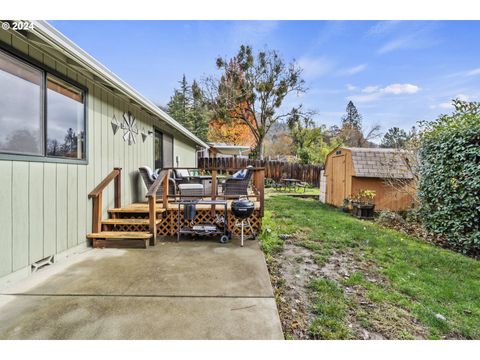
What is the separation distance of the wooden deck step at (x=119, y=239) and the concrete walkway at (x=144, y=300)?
15.6 inches

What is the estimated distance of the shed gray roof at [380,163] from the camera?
727cm

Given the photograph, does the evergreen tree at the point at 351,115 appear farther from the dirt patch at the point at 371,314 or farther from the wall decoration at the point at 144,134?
the dirt patch at the point at 371,314

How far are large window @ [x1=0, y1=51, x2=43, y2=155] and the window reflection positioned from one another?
0.58ft

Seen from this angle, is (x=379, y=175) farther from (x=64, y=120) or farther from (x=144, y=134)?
(x=64, y=120)

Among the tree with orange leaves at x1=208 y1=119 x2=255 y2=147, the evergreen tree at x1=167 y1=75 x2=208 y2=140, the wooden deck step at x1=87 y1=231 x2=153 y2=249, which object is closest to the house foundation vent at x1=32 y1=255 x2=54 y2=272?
the wooden deck step at x1=87 y1=231 x2=153 y2=249

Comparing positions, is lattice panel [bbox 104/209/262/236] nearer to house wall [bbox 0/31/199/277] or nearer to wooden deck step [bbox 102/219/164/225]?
wooden deck step [bbox 102/219/164/225]

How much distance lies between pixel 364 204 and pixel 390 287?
4813mm

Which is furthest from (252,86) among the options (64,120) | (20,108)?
(20,108)

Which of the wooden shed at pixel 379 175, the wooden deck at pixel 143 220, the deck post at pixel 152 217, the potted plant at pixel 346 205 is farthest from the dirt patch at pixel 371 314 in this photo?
the wooden shed at pixel 379 175

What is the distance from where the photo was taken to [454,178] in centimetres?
444

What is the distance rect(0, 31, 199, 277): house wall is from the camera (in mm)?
2502
